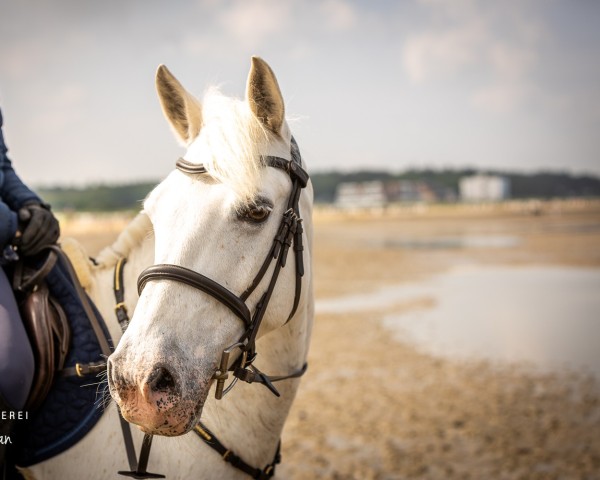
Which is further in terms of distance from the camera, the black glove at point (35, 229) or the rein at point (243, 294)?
the black glove at point (35, 229)

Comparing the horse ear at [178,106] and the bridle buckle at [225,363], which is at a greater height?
the horse ear at [178,106]

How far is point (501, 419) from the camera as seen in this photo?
611cm

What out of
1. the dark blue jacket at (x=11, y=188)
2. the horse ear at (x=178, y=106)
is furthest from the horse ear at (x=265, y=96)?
the dark blue jacket at (x=11, y=188)

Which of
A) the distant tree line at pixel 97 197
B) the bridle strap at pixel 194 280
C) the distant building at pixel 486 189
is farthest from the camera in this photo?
the distant building at pixel 486 189

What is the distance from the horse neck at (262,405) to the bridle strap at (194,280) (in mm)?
556

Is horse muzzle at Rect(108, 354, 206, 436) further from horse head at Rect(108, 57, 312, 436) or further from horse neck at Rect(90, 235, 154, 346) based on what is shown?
horse neck at Rect(90, 235, 154, 346)

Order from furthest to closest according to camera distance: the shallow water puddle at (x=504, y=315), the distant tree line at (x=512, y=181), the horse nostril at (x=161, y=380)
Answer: the distant tree line at (x=512, y=181)
the shallow water puddle at (x=504, y=315)
the horse nostril at (x=161, y=380)

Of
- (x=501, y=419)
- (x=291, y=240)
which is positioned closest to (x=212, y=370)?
(x=291, y=240)

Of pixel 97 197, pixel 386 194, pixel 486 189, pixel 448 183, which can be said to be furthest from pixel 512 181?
pixel 97 197

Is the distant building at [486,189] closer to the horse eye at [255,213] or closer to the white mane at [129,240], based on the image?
the white mane at [129,240]

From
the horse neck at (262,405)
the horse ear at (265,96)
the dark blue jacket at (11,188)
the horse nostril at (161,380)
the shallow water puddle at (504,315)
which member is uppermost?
the horse ear at (265,96)

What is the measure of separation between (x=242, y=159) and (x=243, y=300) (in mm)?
515

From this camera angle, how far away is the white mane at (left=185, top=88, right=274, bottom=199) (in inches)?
67.1

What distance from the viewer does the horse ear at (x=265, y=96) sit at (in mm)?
1823
